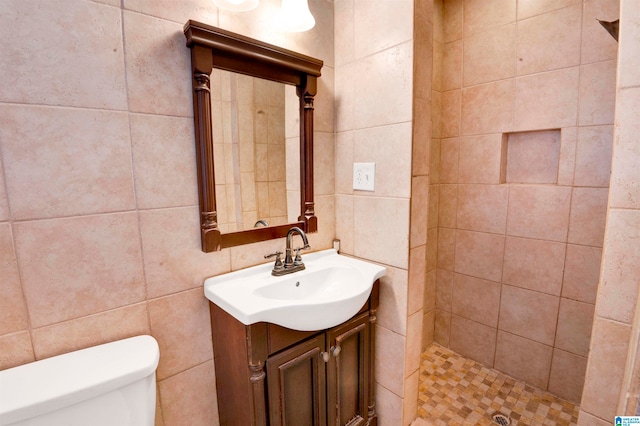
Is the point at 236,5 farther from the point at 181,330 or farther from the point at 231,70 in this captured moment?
the point at 181,330

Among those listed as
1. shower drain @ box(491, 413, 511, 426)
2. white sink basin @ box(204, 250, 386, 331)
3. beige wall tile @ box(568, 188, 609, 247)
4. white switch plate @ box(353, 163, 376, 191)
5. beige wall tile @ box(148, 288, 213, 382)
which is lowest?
shower drain @ box(491, 413, 511, 426)

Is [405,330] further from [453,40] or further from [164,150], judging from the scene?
[453,40]

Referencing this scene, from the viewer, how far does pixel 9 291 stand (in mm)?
835

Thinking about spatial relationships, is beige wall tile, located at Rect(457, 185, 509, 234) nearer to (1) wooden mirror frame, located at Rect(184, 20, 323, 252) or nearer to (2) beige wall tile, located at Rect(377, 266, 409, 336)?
(2) beige wall tile, located at Rect(377, 266, 409, 336)

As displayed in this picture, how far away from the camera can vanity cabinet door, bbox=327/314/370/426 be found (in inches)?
46.3

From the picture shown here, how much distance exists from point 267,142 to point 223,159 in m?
0.23

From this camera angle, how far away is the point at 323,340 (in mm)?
1131

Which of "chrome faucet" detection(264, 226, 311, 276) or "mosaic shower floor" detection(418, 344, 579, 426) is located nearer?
"chrome faucet" detection(264, 226, 311, 276)

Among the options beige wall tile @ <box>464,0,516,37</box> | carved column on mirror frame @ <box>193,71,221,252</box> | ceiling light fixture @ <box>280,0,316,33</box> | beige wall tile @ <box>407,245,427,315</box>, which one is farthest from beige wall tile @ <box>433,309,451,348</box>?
ceiling light fixture @ <box>280,0,316,33</box>

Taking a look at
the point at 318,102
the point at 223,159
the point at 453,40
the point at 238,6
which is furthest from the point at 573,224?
the point at 238,6

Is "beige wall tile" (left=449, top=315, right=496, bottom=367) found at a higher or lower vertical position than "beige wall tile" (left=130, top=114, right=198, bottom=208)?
lower

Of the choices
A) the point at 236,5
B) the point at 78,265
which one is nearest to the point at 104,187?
the point at 78,265

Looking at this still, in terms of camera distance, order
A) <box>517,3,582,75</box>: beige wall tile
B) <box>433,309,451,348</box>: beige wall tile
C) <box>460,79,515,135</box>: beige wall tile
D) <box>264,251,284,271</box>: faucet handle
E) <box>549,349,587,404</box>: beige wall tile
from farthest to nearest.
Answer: <box>433,309,451,348</box>: beige wall tile
<box>460,79,515,135</box>: beige wall tile
<box>549,349,587,404</box>: beige wall tile
<box>517,3,582,75</box>: beige wall tile
<box>264,251,284,271</box>: faucet handle

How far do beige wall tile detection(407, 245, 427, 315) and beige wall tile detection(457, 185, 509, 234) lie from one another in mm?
786
